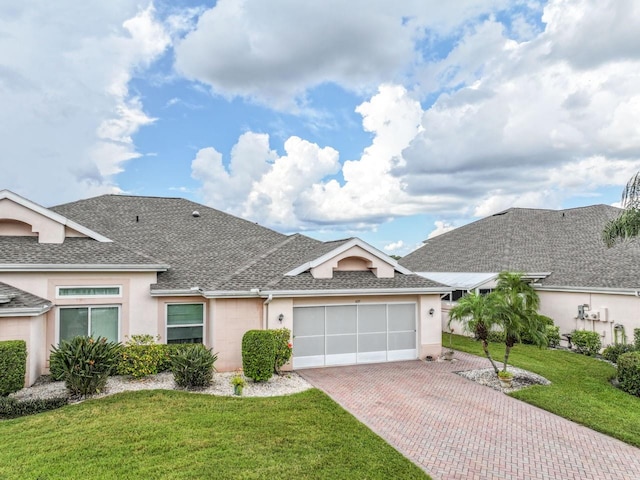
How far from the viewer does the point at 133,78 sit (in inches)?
894

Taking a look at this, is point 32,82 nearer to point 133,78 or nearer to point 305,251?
point 133,78

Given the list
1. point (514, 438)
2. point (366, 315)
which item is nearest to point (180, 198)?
point (366, 315)

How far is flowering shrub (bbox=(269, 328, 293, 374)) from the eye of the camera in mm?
16234

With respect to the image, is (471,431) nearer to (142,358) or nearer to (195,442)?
(195,442)

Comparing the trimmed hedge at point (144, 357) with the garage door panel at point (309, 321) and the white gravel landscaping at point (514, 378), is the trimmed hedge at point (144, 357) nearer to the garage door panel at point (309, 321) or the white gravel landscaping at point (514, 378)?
the garage door panel at point (309, 321)

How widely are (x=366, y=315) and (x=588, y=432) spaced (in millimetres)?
9648

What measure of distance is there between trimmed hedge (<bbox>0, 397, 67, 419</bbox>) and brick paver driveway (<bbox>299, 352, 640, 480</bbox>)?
8703mm

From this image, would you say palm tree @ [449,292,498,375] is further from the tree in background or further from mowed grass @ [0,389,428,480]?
mowed grass @ [0,389,428,480]

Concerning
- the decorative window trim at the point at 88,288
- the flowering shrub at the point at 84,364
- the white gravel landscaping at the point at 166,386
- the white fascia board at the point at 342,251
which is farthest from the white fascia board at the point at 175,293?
the white fascia board at the point at 342,251

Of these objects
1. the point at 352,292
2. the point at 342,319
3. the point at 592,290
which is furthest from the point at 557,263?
the point at 342,319

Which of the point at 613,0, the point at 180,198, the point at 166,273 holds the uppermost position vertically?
the point at 613,0

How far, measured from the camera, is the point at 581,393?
1446 cm

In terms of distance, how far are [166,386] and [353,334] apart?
27.5 feet

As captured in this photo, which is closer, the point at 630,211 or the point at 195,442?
the point at 195,442
